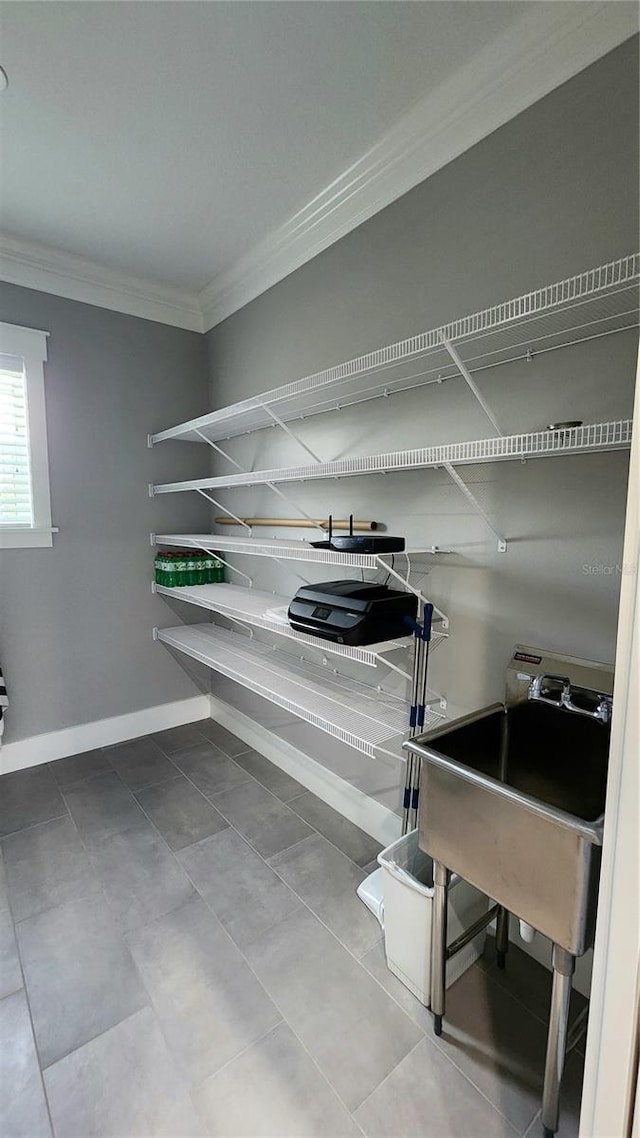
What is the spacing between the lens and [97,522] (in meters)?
2.71

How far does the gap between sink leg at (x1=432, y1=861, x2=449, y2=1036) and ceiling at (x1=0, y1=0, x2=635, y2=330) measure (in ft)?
7.00

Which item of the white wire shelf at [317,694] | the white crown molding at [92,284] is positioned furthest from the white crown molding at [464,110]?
the white wire shelf at [317,694]

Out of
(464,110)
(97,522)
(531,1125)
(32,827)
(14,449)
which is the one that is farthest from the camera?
(97,522)

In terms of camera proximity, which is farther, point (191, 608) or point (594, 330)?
point (191, 608)

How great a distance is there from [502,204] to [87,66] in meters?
1.28

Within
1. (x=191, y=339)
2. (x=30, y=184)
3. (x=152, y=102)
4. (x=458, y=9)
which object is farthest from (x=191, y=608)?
(x=458, y=9)

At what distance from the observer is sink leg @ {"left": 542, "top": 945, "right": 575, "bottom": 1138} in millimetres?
984

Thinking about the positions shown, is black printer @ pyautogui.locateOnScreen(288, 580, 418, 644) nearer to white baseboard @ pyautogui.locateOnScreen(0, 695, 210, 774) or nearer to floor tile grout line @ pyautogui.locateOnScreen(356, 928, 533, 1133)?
floor tile grout line @ pyautogui.locateOnScreen(356, 928, 533, 1133)

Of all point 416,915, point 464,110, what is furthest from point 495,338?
point 416,915

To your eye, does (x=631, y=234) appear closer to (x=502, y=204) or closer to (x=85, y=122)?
(x=502, y=204)

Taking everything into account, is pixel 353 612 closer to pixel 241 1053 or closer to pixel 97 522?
pixel 241 1053

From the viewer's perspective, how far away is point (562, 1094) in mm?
1153

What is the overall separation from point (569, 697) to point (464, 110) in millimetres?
1731

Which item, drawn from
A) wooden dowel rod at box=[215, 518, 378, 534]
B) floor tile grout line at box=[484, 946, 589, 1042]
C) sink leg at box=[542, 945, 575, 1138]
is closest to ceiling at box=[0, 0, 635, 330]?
wooden dowel rod at box=[215, 518, 378, 534]
